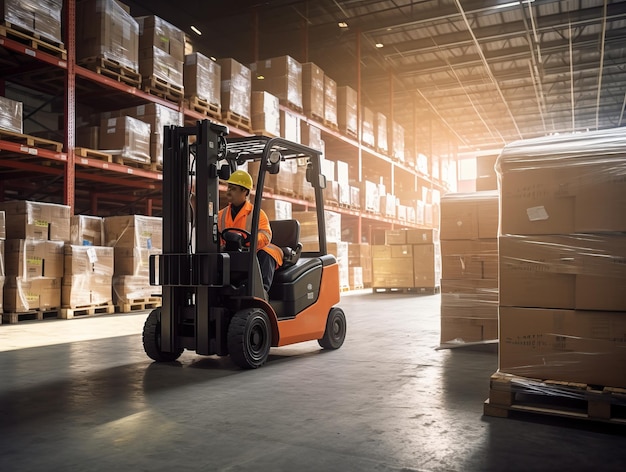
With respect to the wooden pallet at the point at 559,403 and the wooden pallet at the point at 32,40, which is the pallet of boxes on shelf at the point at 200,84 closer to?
the wooden pallet at the point at 32,40

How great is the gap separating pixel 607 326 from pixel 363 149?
44.8 feet

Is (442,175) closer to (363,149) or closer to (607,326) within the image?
(363,149)

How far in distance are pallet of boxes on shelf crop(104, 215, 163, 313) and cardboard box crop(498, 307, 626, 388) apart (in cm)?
659

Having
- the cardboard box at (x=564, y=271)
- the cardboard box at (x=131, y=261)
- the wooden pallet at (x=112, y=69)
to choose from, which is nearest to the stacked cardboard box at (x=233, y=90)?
the wooden pallet at (x=112, y=69)

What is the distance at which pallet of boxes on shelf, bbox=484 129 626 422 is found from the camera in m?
3.02

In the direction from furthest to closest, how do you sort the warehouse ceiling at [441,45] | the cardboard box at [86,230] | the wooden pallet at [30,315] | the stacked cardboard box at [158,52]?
the warehouse ceiling at [441,45], the stacked cardboard box at [158,52], the cardboard box at [86,230], the wooden pallet at [30,315]

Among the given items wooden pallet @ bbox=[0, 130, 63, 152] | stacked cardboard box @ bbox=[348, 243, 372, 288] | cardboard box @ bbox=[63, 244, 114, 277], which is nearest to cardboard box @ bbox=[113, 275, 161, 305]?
cardboard box @ bbox=[63, 244, 114, 277]

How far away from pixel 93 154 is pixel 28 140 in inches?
44.6

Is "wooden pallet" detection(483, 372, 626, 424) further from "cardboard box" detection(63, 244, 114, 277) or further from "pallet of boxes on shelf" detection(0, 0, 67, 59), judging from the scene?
"pallet of boxes on shelf" detection(0, 0, 67, 59)

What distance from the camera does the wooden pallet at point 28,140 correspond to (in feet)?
24.0

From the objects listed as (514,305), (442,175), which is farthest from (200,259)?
(442,175)

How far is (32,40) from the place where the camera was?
24.7ft

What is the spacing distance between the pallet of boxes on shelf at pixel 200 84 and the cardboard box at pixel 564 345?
26.0 feet

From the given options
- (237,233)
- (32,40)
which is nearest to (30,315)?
(32,40)
